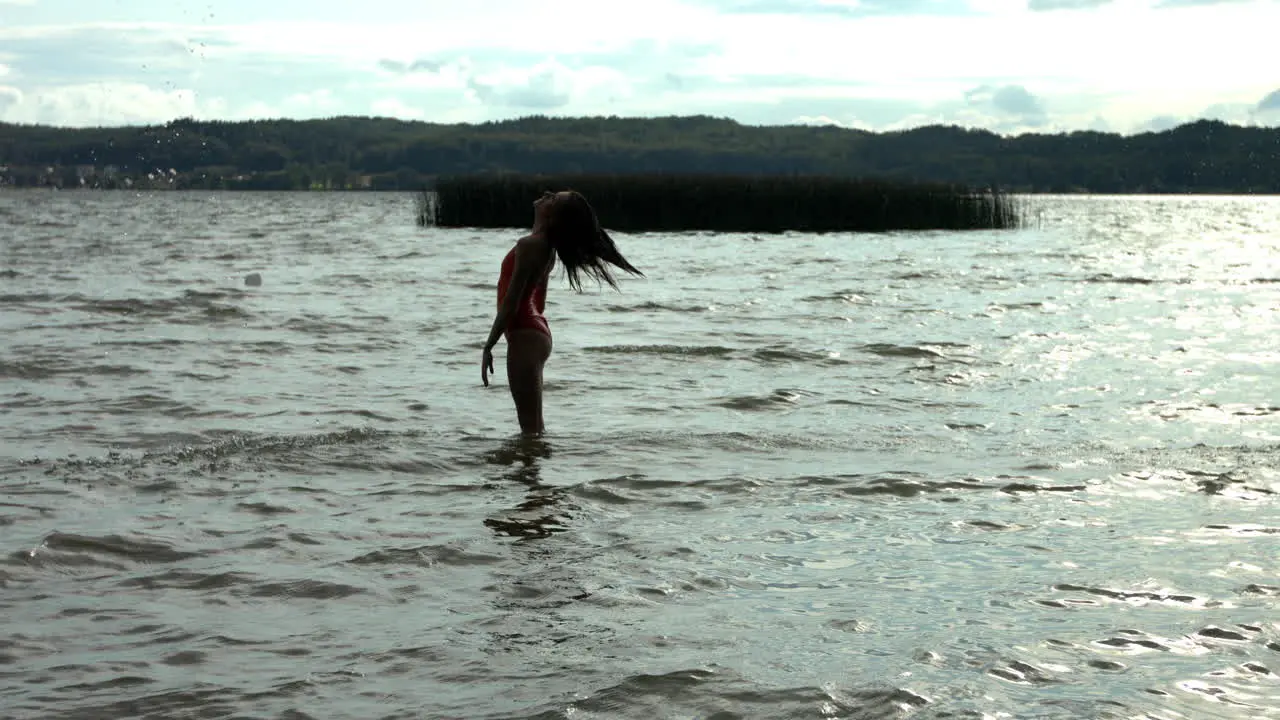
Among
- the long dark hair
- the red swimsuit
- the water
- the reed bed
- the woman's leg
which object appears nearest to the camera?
the water

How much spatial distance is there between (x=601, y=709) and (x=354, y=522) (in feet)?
10.6

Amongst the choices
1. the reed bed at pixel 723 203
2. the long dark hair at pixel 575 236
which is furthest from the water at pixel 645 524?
the reed bed at pixel 723 203

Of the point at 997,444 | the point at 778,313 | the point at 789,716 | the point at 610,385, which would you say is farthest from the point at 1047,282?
the point at 789,716

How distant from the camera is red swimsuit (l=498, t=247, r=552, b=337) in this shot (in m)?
9.43

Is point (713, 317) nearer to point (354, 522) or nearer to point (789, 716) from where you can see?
point (354, 522)

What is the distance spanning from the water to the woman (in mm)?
754

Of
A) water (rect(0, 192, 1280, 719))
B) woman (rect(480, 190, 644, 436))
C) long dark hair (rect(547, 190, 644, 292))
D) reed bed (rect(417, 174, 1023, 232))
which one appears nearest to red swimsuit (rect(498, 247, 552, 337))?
woman (rect(480, 190, 644, 436))

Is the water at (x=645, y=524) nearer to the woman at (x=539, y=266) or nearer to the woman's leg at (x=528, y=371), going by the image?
the woman's leg at (x=528, y=371)

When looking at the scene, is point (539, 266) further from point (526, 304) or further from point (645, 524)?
point (645, 524)

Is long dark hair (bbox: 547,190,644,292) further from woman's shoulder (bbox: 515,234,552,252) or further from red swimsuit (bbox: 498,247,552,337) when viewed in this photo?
red swimsuit (bbox: 498,247,552,337)

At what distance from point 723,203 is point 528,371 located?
3364 cm

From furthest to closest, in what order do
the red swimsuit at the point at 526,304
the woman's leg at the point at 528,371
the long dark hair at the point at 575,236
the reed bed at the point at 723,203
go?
the reed bed at the point at 723,203 < the woman's leg at the point at 528,371 < the red swimsuit at the point at 526,304 < the long dark hair at the point at 575,236

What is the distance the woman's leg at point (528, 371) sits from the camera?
9617 mm

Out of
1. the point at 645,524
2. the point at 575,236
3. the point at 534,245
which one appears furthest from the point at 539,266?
the point at 645,524
